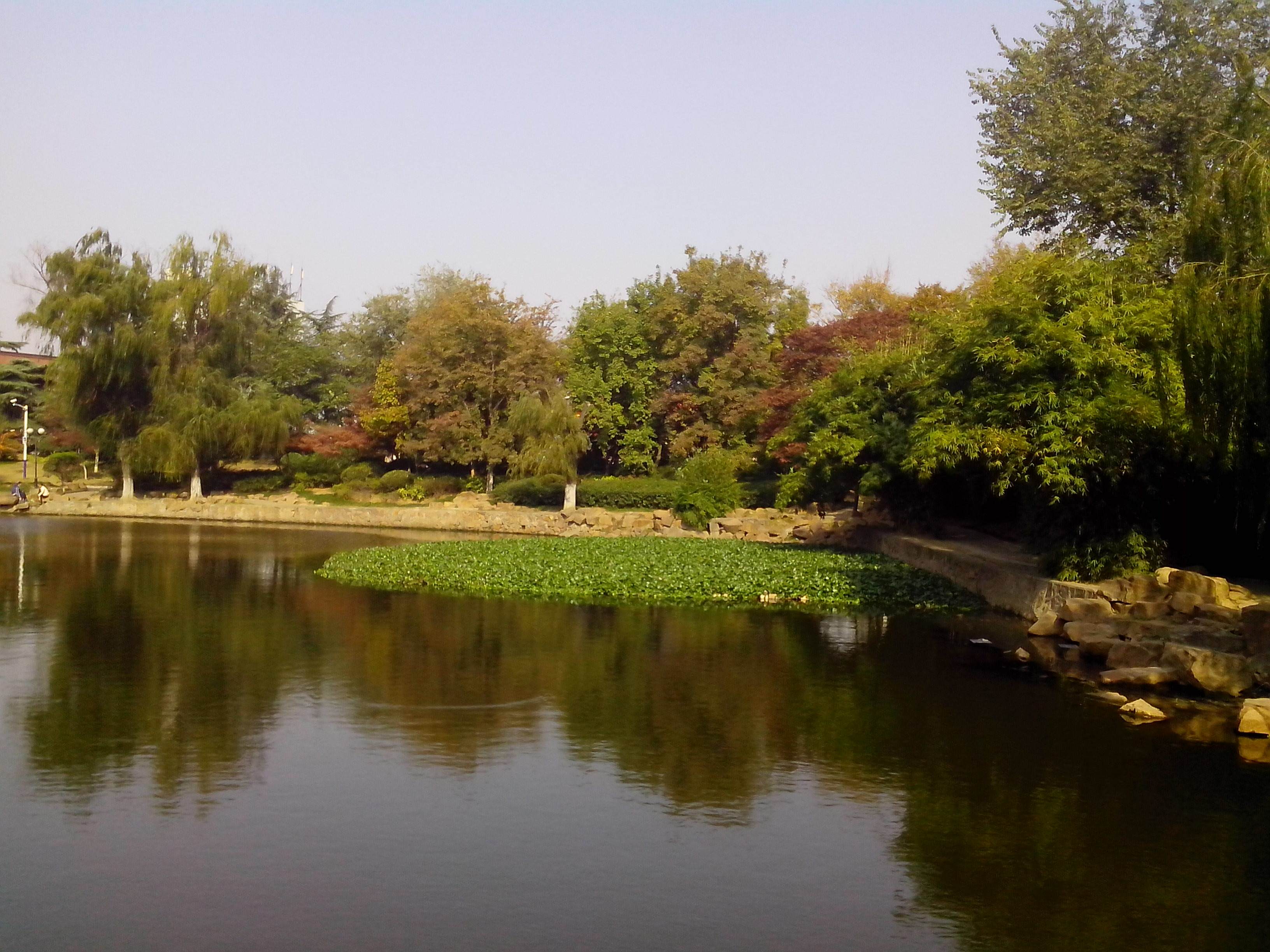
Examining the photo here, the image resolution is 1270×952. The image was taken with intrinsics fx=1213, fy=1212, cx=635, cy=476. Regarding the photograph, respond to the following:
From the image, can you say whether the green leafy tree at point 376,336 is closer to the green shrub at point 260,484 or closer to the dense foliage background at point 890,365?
the dense foliage background at point 890,365

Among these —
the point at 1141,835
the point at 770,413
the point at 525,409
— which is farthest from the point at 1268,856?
the point at 525,409

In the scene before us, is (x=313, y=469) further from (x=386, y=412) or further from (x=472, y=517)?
(x=472, y=517)

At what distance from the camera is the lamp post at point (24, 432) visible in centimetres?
5444

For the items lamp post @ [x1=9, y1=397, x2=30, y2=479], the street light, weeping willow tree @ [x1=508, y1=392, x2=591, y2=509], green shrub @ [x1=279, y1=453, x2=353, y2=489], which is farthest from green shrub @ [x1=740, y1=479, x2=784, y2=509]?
the street light

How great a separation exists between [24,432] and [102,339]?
11.2 meters

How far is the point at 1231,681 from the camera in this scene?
Result: 15039 millimetres

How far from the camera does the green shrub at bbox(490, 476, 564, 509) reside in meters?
48.6

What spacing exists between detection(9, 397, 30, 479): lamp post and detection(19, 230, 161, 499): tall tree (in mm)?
4417

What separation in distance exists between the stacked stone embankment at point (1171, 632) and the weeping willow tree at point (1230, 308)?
2416mm

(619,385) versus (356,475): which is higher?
(619,385)

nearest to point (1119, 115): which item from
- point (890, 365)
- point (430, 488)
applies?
point (890, 365)

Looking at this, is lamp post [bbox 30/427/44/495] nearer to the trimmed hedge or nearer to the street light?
the street light

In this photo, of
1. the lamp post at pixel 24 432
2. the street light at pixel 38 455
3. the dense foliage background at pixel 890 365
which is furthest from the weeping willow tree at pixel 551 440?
the street light at pixel 38 455

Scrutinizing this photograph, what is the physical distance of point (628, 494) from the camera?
4672cm
